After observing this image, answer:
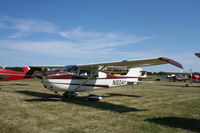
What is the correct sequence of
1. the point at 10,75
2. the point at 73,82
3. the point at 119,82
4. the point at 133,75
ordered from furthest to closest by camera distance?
the point at 10,75, the point at 133,75, the point at 119,82, the point at 73,82

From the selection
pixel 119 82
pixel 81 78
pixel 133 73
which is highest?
pixel 133 73

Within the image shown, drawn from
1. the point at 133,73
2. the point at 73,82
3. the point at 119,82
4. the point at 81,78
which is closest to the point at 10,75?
the point at 73,82

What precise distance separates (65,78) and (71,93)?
1.68m

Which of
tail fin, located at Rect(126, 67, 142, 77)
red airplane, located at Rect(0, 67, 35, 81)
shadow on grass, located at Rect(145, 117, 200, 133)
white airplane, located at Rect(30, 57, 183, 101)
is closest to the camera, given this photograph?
shadow on grass, located at Rect(145, 117, 200, 133)

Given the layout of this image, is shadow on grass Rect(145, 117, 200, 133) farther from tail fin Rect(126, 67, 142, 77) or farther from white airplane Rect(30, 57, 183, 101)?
tail fin Rect(126, 67, 142, 77)

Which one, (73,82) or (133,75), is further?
(133,75)

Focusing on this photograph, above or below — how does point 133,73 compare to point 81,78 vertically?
above

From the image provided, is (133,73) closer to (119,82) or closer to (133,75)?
(133,75)

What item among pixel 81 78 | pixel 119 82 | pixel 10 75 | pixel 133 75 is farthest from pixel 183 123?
pixel 10 75

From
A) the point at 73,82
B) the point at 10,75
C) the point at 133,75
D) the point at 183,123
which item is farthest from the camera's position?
the point at 10,75

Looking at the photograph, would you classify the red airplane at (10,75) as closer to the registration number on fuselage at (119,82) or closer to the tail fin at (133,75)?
the registration number on fuselage at (119,82)

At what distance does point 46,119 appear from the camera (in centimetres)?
586

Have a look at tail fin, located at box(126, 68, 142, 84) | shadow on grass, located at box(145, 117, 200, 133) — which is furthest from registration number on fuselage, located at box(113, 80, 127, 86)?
shadow on grass, located at box(145, 117, 200, 133)

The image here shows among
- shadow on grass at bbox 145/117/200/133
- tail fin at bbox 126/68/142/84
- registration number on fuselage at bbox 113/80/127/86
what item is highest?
tail fin at bbox 126/68/142/84
